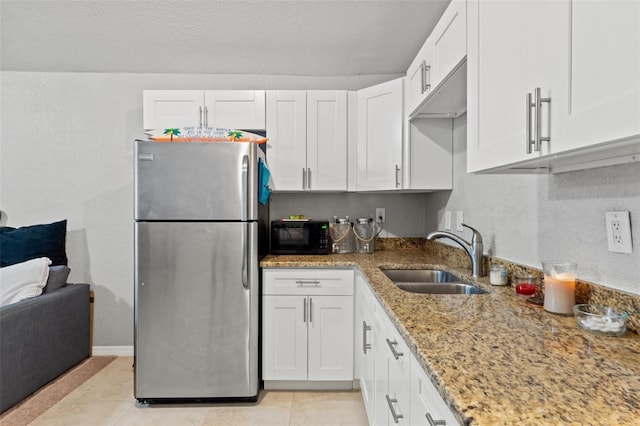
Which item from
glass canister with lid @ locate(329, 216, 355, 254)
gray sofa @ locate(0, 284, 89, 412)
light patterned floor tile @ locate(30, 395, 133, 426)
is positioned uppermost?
glass canister with lid @ locate(329, 216, 355, 254)

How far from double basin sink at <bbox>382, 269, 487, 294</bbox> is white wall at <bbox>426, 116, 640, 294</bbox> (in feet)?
0.77

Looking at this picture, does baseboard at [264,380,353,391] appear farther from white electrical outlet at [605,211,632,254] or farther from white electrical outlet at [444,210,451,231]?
white electrical outlet at [605,211,632,254]

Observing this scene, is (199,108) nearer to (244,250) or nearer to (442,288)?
(244,250)

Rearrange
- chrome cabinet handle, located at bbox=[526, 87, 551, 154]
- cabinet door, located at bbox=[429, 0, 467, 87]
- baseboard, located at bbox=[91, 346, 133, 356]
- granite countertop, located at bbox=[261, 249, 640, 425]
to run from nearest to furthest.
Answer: granite countertop, located at bbox=[261, 249, 640, 425], chrome cabinet handle, located at bbox=[526, 87, 551, 154], cabinet door, located at bbox=[429, 0, 467, 87], baseboard, located at bbox=[91, 346, 133, 356]

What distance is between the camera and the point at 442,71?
1.70m

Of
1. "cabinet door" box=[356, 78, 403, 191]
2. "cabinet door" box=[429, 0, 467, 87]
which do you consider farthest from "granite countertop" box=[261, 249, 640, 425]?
"cabinet door" box=[356, 78, 403, 191]

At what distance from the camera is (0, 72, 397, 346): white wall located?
121 inches

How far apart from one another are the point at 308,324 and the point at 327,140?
1311 mm

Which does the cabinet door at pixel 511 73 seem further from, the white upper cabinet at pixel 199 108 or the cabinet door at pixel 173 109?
the cabinet door at pixel 173 109

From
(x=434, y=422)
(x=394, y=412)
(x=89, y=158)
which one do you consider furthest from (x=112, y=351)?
(x=434, y=422)

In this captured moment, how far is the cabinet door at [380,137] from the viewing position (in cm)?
253

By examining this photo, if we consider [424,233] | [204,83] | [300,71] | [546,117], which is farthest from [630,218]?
[204,83]

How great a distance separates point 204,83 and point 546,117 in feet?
9.10

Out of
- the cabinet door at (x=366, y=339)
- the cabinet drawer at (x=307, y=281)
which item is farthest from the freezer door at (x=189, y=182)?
the cabinet door at (x=366, y=339)
